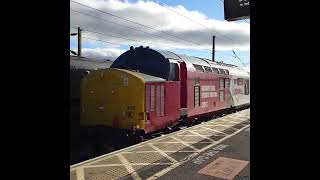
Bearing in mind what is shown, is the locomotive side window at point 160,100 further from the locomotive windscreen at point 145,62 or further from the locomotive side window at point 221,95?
the locomotive side window at point 221,95

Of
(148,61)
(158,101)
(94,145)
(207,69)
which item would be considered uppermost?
(148,61)

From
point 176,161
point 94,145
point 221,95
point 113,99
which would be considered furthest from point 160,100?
point 221,95

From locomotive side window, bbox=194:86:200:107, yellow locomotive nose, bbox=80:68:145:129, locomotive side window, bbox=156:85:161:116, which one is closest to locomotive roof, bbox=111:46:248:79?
locomotive side window, bbox=156:85:161:116

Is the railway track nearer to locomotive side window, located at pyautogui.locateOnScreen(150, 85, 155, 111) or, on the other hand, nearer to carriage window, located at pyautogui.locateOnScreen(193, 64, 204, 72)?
locomotive side window, located at pyautogui.locateOnScreen(150, 85, 155, 111)

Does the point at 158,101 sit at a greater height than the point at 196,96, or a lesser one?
lesser

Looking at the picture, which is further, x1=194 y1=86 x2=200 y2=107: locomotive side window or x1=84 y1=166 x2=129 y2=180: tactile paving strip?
x1=194 y1=86 x2=200 y2=107: locomotive side window

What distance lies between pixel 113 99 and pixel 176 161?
3787 millimetres

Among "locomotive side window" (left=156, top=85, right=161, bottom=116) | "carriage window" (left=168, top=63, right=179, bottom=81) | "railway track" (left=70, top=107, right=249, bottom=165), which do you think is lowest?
"railway track" (left=70, top=107, right=249, bottom=165)

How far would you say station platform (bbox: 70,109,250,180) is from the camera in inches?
307

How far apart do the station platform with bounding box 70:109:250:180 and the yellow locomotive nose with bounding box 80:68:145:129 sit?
1.11 metres

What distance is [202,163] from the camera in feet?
29.4

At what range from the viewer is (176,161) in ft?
29.7

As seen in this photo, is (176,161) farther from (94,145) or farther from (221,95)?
(221,95)
